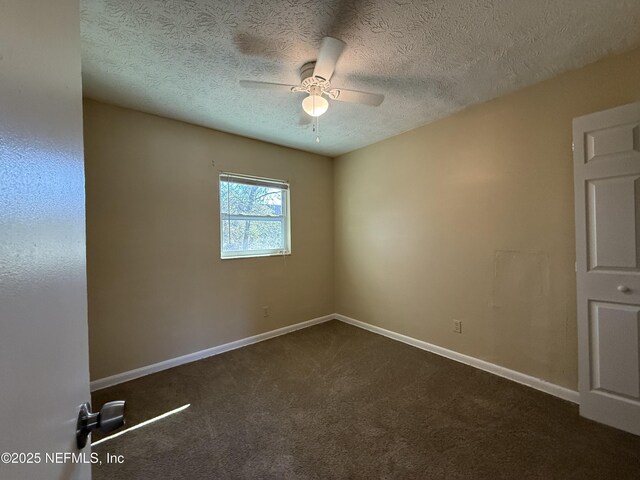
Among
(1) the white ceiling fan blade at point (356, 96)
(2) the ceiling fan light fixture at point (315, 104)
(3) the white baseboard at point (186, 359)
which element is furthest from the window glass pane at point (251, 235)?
(1) the white ceiling fan blade at point (356, 96)

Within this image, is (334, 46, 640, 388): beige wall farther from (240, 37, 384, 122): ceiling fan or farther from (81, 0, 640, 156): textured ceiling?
(240, 37, 384, 122): ceiling fan

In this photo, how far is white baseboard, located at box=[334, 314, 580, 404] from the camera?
6.78 feet

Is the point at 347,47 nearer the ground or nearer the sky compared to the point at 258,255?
nearer the sky

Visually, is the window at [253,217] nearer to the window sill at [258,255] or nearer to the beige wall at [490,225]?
the window sill at [258,255]

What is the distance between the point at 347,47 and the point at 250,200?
6.70 ft

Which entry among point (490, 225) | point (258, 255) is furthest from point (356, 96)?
point (258, 255)

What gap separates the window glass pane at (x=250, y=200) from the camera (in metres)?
3.07

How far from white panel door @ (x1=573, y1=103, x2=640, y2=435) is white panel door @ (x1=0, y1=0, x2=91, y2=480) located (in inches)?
105

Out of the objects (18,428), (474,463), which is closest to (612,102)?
(474,463)

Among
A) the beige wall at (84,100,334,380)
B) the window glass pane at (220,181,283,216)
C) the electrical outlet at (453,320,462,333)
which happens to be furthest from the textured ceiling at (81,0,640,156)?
the electrical outlet at (453,320,462,333)

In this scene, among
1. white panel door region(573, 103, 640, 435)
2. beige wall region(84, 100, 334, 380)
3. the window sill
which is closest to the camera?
white panel door region(573, 103, 640, 435)

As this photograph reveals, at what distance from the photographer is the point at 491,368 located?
8.09 feet

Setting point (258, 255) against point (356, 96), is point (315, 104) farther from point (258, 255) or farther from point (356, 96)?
point (258, 255)

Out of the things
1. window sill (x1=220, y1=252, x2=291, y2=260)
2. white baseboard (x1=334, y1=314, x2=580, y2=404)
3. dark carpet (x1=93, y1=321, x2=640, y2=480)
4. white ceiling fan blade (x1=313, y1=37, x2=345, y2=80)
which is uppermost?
white ceiling fan blade (x1=313, y1=37, x2=345, y2=80)
